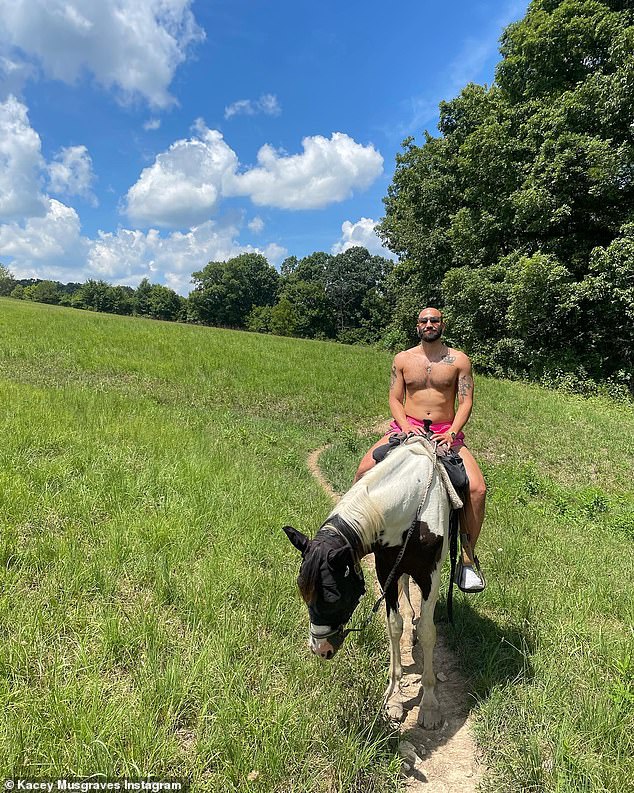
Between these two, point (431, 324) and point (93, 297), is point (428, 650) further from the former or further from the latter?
point (93, 297)

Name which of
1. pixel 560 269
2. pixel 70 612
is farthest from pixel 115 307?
pixel 70 612

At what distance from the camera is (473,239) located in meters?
22.7

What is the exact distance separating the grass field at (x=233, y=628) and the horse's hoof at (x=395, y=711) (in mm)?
234

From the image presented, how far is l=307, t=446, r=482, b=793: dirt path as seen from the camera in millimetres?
2617

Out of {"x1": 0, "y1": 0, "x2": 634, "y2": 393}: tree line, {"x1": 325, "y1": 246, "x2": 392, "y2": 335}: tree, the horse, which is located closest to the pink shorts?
the horse

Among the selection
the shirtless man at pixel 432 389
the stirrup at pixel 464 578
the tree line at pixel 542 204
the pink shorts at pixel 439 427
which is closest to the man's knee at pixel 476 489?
the shirtless man at pixel 432 389

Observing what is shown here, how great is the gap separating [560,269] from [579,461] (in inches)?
453

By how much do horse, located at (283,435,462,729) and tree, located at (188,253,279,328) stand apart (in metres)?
84.1

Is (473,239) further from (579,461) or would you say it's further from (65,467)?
(65,467)

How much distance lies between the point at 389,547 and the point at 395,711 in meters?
1.45

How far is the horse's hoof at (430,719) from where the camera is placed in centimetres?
302

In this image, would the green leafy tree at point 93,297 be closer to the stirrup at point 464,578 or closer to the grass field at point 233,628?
the grass field at point 233,628

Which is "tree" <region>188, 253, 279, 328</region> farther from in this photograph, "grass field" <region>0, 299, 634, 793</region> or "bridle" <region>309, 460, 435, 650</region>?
"bridle" <region>309, 460, 435, 650</region>

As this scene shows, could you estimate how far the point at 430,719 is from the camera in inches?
119
